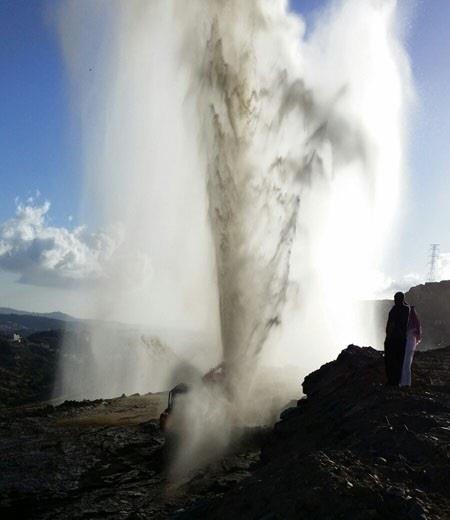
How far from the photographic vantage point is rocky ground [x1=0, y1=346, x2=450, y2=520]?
5684mm

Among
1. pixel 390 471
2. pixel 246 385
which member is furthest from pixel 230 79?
pixel 390 471

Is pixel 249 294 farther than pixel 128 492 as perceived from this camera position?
Yes

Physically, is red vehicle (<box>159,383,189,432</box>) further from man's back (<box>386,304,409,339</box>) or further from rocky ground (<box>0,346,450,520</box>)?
man's back (<box>386,304,409,339</box>)

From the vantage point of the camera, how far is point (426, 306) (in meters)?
60.1

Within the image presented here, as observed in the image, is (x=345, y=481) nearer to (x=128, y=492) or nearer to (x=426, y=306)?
(x=128, y=492)

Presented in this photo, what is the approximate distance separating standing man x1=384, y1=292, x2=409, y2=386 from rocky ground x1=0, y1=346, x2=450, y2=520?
43 centimetres

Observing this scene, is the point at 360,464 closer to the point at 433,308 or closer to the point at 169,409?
the point at 169,409

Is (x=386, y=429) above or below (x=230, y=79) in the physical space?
below

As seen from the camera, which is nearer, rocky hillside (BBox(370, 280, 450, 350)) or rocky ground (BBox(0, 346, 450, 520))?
rocky ground (BBox(0, 346, 450, 520))

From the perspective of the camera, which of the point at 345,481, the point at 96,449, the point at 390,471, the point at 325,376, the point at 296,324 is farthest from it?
the point at 296,324

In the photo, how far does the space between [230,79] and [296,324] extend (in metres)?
18.9

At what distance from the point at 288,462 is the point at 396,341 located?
14.6 ft

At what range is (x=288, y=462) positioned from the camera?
705 cm

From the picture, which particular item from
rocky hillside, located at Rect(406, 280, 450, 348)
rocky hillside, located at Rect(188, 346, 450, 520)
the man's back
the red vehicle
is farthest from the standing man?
rocky hillside, located at Rect(406, 280, 450, 348)
